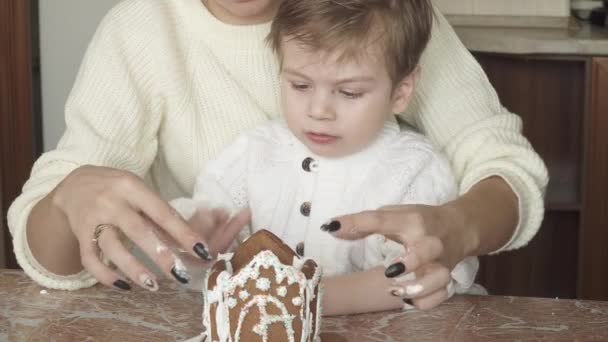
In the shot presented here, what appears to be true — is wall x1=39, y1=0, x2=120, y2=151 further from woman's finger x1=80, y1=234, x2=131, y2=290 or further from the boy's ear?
woman's finger x1=80, y1=234, x2=131, y2=290

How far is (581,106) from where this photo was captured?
2.79 metres

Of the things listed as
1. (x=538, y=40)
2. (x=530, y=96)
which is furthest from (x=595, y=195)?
(x=538, y=40)

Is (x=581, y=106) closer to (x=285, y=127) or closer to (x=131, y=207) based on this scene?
(x=285, y=127)

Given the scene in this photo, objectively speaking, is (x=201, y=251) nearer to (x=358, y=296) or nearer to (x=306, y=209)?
(x=358, y=296)

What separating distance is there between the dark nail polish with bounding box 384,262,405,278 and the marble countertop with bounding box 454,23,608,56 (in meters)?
1.57

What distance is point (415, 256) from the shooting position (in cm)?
125

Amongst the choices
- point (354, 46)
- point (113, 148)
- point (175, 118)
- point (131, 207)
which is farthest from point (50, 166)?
point (354, 46)

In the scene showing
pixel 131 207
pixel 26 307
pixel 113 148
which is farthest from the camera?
pixel 113 148

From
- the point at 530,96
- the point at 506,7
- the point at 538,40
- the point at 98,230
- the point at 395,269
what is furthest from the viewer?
the point at 506,7

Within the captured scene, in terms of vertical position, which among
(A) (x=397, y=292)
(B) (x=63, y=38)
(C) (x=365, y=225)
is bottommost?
(A) (x=397, y=292)

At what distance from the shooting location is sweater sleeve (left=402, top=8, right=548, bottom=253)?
166cm

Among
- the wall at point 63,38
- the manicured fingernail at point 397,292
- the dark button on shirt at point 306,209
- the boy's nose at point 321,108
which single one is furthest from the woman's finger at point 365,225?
the wall at point 63,38

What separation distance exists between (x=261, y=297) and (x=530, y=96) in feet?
6.13

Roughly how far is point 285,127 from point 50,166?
0.39 m
